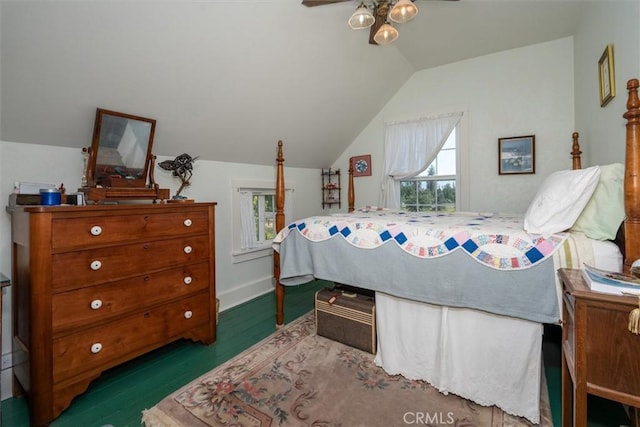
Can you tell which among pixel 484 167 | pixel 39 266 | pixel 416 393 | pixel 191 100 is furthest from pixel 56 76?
pixel 484 167

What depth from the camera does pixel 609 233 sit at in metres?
1.32

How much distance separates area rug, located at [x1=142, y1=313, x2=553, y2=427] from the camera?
1.50m

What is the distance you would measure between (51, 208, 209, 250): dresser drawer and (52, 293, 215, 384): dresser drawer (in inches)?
20.2

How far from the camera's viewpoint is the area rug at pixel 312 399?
1.50 m

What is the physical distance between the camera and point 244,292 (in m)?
3.25

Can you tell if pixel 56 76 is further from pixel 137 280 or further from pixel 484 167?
pixel 484 167

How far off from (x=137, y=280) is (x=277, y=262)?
1.09m

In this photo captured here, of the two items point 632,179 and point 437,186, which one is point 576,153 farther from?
point 632,179

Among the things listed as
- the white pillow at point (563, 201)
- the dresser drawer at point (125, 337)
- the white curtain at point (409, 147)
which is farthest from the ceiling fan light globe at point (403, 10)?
the dresser drawer at point (125, 337)

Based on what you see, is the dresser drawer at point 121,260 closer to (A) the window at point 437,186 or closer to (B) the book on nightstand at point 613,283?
(B) the book on nightstand at point 613,283

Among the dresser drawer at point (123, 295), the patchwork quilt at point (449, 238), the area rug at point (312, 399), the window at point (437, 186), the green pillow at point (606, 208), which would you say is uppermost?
the window at point (437, 186)

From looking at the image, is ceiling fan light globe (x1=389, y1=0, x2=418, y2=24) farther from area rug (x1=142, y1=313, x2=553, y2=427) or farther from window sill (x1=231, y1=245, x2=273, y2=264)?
window sill (x1=231, y1=245, x2=273, y2=264)

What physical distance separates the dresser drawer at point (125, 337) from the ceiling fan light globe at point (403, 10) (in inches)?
93.0

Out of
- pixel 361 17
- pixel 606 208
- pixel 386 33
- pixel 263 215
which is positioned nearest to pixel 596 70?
pixel 606 208
